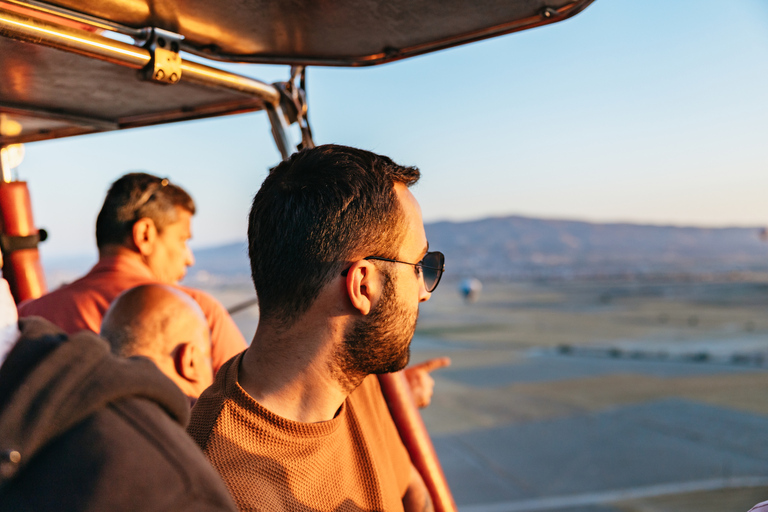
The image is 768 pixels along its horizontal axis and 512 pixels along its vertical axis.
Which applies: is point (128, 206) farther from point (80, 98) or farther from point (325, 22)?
point (325, 22)

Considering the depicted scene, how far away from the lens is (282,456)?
4.79 ft

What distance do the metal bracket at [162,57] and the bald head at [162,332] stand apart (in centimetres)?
70

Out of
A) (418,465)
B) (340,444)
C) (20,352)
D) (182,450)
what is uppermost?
(20,352)

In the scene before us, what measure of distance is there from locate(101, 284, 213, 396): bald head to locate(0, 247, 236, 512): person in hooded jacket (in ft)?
4.04

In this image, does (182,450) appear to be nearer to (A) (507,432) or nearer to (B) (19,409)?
(B) (19,409)

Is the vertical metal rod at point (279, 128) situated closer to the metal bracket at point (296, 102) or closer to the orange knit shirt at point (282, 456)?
the metal bracket at point (296, 102)

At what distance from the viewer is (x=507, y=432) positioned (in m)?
10.6

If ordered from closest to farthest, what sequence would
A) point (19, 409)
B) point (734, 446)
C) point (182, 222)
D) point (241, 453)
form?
point (19, 409) < point (241, 453) < point (182, 222) < point (734, 446)

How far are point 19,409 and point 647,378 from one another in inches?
614

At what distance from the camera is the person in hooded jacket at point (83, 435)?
73 centimetres

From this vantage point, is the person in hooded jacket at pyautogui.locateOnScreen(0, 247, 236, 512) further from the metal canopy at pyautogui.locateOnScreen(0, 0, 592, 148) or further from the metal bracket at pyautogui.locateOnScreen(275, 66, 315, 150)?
the metal bracket at pyautogui.locateOnScreen(275, 66, 315, 150)

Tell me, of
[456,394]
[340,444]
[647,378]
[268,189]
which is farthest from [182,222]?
[647,378]

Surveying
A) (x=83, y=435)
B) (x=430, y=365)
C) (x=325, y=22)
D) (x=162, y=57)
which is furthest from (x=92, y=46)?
(x=430, y=365)

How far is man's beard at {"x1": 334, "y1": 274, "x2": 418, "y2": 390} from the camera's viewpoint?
1579 mm
